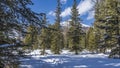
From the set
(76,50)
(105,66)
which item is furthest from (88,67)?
(76,50)

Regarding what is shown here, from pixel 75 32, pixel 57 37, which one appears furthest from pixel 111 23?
pixel 57 37

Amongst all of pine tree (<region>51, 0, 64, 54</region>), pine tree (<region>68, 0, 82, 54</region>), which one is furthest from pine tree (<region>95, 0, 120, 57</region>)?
pine tree (<region>51, 0, 64, 54</region>)

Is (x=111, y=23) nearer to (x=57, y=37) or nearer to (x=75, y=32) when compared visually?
(x=75, y=32)

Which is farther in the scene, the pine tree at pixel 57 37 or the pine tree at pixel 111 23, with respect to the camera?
the pine tree at pixel 57 37

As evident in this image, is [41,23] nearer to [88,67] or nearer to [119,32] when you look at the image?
[88,67]

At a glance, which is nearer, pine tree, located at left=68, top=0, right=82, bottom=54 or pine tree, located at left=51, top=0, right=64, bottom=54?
pine tree, located at left=68, top=0, right=82, bottom=54

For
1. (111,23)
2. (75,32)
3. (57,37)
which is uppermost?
(75,32)

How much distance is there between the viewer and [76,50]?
60.2 metres

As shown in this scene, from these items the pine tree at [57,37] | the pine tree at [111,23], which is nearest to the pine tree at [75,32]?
the pine tree at [57,37]

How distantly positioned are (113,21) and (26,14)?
25654 mm

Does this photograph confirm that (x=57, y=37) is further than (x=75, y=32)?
Yes

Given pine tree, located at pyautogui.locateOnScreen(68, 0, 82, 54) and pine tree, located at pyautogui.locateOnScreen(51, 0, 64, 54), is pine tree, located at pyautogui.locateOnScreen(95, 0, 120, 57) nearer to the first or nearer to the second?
pine tree, located at pyautogui.locateOnScreen(68, 0, 82, 54)

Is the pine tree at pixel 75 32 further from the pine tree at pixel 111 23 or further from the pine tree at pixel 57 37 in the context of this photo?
the pine tree at pixel 111 23

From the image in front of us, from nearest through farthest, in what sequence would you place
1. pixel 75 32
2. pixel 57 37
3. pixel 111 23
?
pixel 111 23 → pixel 75 32 → pixel 57 37
